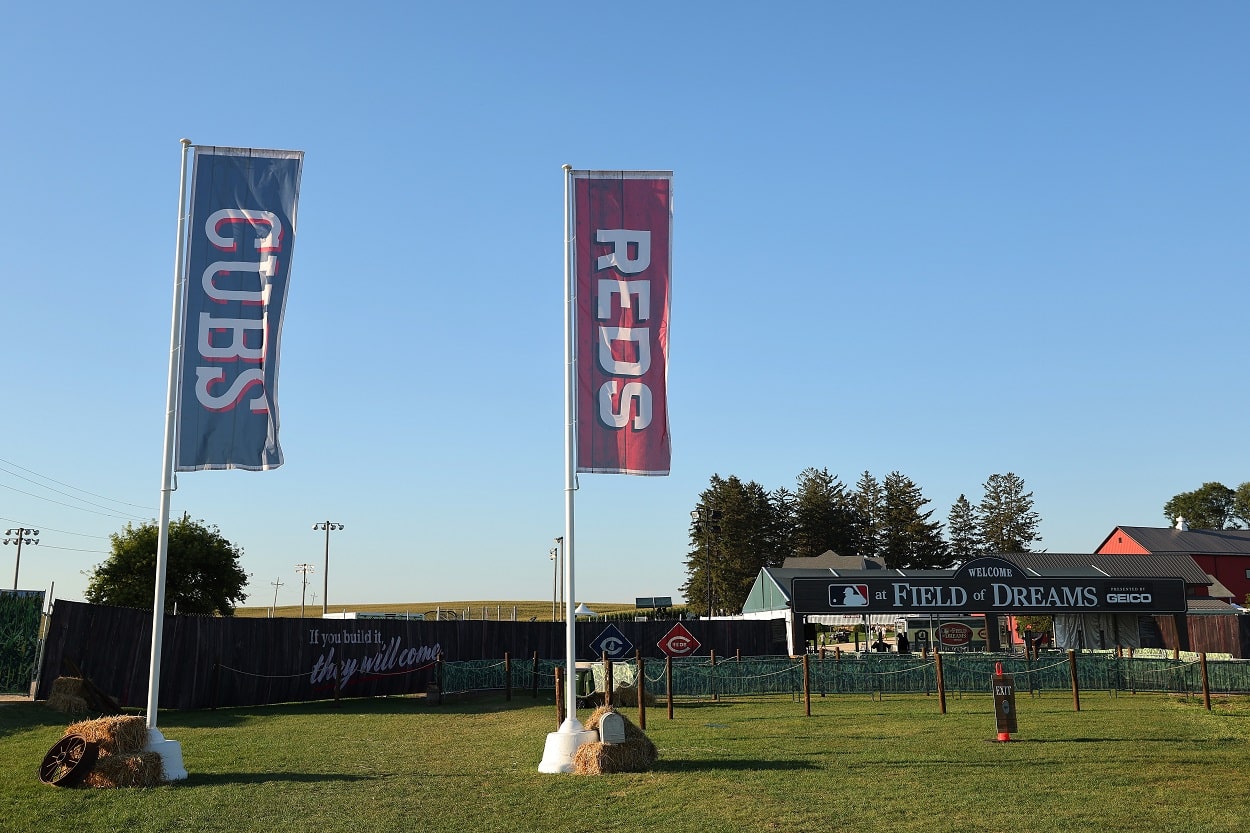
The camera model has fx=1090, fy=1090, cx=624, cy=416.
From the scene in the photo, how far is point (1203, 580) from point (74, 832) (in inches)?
2944

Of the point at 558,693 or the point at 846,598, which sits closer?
the point at 558,693

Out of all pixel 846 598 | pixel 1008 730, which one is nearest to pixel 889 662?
pixel 846 598

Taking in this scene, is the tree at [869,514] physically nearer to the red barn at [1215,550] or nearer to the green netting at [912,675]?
the red barn at [1215,550]

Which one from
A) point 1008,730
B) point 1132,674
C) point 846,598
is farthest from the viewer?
point 846,598

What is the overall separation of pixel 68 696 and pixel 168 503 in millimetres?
11156

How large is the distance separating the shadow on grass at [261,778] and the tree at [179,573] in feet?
143

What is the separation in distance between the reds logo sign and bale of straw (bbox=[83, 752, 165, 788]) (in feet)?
37.3

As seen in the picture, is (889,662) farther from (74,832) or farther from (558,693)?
(74,832)

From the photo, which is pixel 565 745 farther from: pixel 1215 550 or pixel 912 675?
pixel 1215 550

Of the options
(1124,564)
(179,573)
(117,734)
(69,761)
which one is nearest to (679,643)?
(117,734)

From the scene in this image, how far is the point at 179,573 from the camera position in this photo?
5725cm

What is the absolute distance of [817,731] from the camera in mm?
18859

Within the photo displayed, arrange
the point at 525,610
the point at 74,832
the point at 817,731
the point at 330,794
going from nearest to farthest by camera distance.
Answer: the point at 74,832 → the point at 330,794 → the point at 817,731 → the point at 525,610

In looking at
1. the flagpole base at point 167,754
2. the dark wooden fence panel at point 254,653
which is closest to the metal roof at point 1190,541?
the dark wooden fence panel at point 254,653
